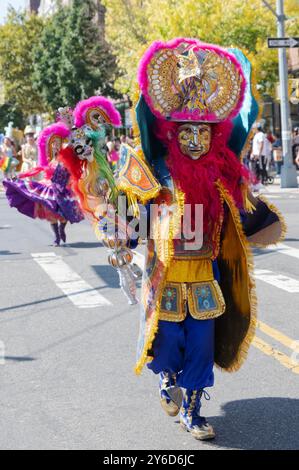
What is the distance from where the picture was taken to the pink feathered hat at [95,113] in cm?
969

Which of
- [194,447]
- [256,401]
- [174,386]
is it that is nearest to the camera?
[194,447]

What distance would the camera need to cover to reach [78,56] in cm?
4900

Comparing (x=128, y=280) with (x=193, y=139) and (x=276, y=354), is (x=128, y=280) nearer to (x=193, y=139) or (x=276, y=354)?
(x=193, y=139)

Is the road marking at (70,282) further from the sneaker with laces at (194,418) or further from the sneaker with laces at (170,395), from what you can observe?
the sneaker with laces at (194,418)

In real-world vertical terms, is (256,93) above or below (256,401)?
above

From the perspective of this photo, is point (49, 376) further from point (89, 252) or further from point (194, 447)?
point (89, 252)

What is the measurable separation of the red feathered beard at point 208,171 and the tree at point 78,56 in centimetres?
4370

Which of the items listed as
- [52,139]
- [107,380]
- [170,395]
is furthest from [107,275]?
[170,395]

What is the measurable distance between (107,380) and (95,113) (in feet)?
14.8

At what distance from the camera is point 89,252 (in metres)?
12.8

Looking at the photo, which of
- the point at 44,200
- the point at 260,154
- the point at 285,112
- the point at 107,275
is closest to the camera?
the point at 107,275

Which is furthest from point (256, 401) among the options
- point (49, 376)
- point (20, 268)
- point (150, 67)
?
point (20, 268)

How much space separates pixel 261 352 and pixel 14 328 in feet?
7.96

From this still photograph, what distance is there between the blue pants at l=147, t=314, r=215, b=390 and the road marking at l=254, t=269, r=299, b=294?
14.9 ft
